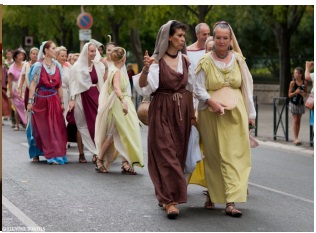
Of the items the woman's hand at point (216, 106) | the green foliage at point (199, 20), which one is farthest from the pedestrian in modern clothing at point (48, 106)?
the green foliage at point (199, 20)

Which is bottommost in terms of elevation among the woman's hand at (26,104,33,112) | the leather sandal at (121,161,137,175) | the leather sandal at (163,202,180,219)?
the leather sandal at (121,161,137,175)

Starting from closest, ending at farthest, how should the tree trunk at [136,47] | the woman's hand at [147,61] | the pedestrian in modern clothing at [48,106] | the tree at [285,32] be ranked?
1. the woman's hand at [147,61]
2. the pedestrian in modern clothing at [48,106]
3. the tree at [285,32]
4. the tree trunk at [136,47]

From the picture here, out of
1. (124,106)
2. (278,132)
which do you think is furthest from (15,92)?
(124,106)

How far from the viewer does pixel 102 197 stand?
1062 cm

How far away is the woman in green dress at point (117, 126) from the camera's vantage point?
1297 centimetres

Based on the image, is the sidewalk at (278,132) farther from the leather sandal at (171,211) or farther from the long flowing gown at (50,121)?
the leather sandal at (171,211)

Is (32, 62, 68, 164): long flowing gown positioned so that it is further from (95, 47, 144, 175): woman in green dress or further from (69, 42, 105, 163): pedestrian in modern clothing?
(95, 47, 144, 175): woman in green dress

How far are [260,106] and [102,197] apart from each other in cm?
2237

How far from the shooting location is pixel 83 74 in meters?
14.2

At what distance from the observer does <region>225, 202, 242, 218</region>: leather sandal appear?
9.24 meters

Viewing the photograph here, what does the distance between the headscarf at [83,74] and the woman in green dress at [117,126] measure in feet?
2.66

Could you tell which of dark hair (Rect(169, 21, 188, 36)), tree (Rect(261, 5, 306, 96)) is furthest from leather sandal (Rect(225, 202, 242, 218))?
tree (Rect(261, 5, 306, 96))

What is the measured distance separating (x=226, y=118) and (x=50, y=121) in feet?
18.3

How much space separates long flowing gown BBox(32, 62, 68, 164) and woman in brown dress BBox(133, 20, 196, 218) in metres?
4.98
